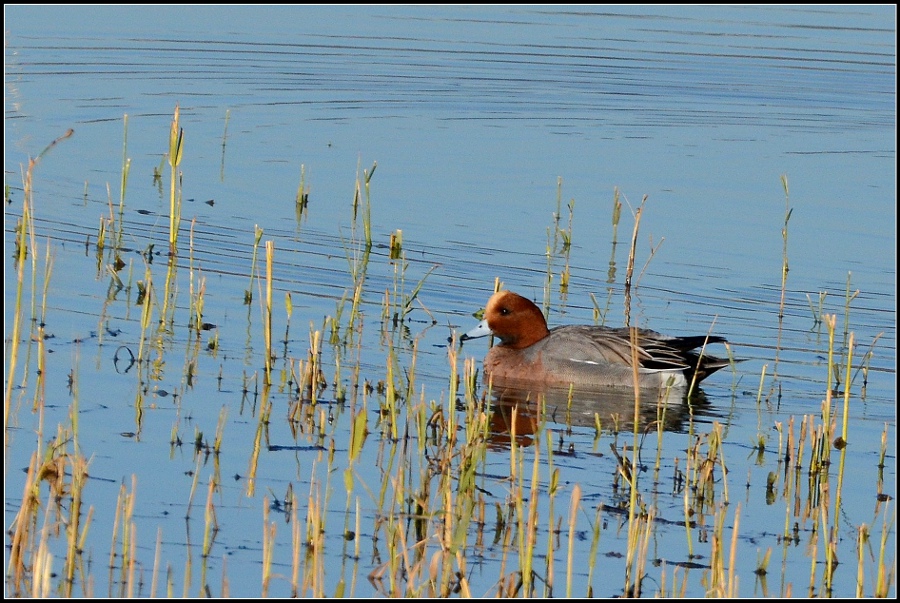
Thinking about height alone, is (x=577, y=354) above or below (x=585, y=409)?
above

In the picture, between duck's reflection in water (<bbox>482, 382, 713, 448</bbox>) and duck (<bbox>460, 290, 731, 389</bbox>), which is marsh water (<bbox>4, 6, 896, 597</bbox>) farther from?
duck (<bbox>460, 290, 731, 389</bbox>)

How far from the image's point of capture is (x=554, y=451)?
23.2ft

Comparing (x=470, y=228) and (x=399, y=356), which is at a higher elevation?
(x=470, y=228)

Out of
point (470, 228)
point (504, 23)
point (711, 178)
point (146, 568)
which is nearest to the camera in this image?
point (146, 568)

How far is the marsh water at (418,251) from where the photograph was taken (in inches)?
234

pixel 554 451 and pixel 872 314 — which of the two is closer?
pixel 554 451

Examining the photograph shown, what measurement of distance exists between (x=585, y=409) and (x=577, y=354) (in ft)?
2.20

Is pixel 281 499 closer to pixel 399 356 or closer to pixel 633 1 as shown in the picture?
pixel 399 356

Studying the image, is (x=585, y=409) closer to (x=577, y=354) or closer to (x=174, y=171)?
(x=577, y=354)

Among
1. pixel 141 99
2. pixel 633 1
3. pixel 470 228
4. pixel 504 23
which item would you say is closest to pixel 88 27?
pixel 141 99

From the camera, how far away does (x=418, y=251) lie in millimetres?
11508

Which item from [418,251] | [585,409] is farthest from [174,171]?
[585,409]

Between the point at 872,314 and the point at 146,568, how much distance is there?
666 centimetres

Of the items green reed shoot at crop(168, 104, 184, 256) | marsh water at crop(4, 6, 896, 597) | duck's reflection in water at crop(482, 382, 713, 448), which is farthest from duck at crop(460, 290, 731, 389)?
green reed shoot at crop(168, 104, 184, 256)
